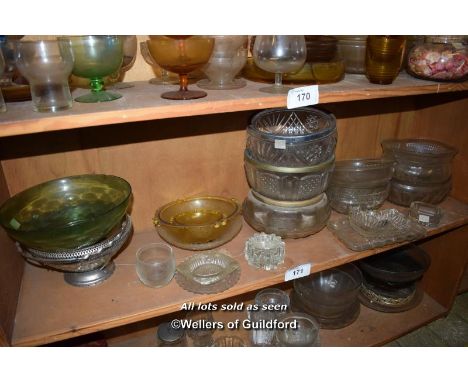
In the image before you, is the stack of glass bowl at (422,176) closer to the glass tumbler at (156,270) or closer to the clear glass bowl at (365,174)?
the clear glass bowl at (365,174)

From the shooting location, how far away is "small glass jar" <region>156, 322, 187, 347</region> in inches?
45.1

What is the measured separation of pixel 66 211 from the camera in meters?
0.92

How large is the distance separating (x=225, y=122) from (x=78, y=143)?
0.42 m

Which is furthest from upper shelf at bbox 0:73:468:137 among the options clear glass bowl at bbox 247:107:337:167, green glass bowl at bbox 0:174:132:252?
green glass bowl at bbox 0:174:132:252

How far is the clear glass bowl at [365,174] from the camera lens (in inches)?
47.5

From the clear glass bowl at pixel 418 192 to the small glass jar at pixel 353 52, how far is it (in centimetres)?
44

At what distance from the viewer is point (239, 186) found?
3.95ft

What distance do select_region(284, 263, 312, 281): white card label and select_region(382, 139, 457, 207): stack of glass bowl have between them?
0.51 metres

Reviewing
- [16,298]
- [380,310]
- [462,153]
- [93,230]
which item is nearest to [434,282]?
[380,310]

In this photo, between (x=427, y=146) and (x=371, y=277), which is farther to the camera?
(x=371, y=277)

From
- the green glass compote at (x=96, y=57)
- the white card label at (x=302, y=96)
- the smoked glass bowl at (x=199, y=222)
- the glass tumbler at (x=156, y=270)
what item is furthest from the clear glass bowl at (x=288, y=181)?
the green glass compote at (x=96, y=57)

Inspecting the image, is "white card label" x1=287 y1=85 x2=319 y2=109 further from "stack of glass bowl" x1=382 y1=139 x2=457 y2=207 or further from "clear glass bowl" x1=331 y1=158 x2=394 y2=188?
"stack of glass bowl" x1=382 y1=139 x2=457 y2=207

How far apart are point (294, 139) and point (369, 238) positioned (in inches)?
15.4

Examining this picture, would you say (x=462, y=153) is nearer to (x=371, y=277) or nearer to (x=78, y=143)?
(x=371, y=277)
